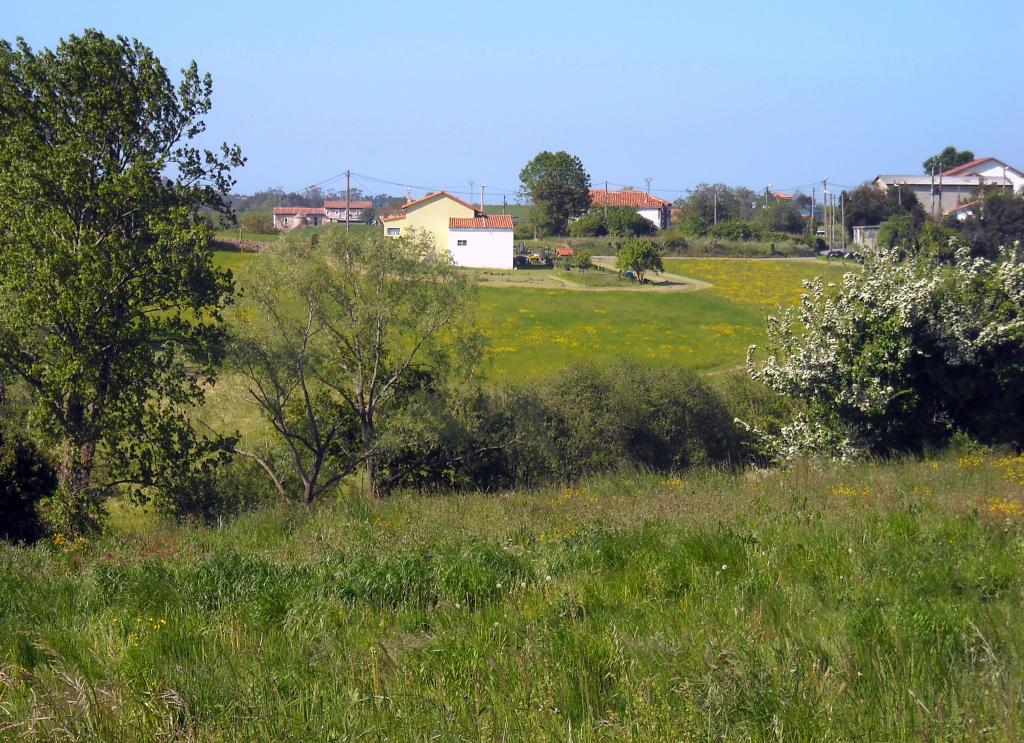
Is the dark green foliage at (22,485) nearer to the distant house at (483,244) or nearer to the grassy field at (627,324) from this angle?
the grassy field at (627,324)

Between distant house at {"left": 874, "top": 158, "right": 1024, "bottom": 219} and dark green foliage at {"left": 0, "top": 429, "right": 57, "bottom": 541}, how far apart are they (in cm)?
9159

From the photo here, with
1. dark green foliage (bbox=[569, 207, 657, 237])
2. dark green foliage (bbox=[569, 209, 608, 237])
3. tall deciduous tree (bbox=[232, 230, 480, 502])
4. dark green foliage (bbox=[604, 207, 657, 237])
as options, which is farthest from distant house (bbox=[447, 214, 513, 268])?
tall deciduous tree (bbox=[232, 230, 480, 502])

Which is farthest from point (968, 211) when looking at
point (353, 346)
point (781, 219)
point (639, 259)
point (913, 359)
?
point (353, 346)

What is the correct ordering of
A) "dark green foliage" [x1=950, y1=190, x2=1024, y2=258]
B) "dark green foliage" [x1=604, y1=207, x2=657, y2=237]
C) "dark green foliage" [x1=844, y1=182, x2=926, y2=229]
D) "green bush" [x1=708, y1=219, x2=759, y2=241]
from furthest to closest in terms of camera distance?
"green bush" [x1=708, y1=219, x2=759, y2=241], "dark green foliage" [x1=604, y1=207, x2=657, y2=237], "dark green foliage" [x1=844, y1=182, x2=926, y2=229], "dark green foliage" [x1=950, y1=190, x2=1024, y2=258]

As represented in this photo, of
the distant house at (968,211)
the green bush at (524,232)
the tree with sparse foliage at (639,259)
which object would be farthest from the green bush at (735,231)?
the tree with sparse foliage at (639,259)

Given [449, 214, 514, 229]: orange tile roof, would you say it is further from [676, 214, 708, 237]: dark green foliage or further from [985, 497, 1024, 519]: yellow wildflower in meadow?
[985, 497, 1024, 519]: yellow wildflower in meadow

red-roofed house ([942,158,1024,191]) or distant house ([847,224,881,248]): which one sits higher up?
red-roofed house ([942,158,1024,191])

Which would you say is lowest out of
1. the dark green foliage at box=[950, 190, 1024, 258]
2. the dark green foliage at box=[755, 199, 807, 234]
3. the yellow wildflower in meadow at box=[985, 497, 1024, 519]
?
the yellow wildflower in meadow at box=[985, 497, 1024, 519]

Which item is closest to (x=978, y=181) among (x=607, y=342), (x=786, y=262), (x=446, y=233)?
(x=786, y=262)

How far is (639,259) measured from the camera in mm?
65938

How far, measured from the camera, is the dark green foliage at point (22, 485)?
14.4m

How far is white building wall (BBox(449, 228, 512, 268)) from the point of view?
7500cm

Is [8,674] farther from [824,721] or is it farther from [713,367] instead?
[713,367]

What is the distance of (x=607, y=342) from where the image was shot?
4334 cm
